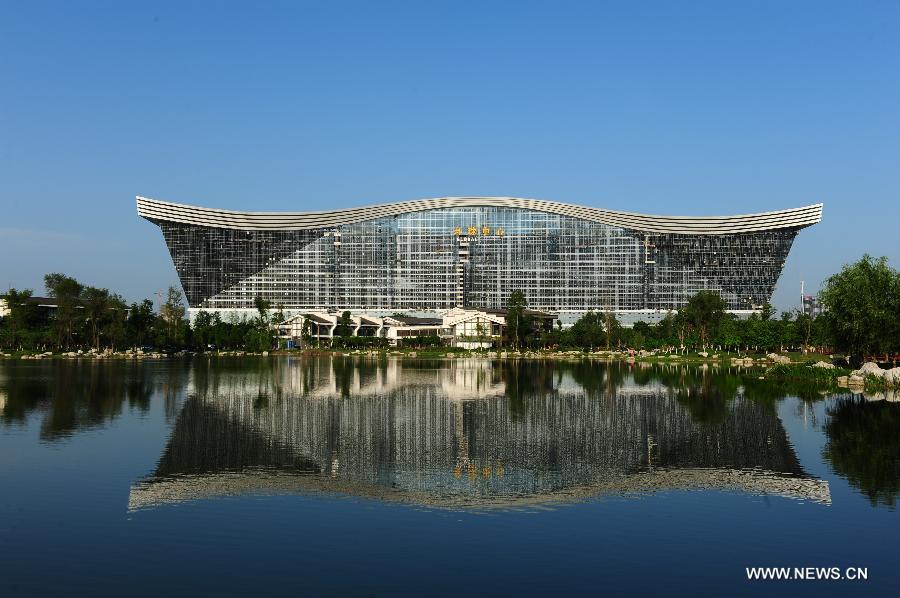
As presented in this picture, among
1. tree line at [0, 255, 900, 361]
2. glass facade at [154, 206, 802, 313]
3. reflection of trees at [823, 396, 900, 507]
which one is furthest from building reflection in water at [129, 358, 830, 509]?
glass facade at [154, 206, 802, 313]

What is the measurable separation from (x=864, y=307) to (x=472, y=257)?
389ft

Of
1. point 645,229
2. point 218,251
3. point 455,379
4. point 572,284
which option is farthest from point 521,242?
point 455,379

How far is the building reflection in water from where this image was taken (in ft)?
83.5

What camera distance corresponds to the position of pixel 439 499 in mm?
23844

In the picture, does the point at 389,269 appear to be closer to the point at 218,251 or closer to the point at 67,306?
the point at 218,251

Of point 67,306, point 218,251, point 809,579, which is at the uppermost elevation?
point 218,251

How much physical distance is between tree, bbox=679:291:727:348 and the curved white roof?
53.8 metres

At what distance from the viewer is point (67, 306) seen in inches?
5098

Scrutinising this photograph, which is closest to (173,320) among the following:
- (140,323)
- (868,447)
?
(140,323)

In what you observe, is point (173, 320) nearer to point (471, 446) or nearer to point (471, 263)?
point (471, 263)

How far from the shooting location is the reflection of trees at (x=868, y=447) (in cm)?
2603

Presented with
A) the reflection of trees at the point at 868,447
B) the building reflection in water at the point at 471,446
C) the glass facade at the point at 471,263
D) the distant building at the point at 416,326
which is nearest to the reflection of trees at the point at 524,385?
the building reflection in water at the point at 471,446

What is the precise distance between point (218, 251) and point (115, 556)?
16990cm

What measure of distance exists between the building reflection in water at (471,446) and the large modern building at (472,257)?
4797 inches
